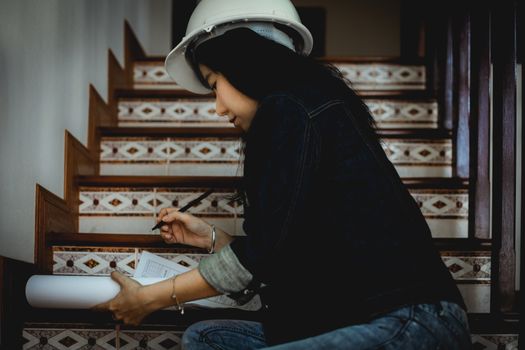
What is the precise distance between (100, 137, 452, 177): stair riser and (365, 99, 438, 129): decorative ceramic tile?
0.97ft

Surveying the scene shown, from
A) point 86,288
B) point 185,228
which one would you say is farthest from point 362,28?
point 86,288

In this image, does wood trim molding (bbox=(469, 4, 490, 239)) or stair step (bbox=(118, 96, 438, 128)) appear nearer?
wood trim molding (bbox=(469, 4, 490, 239))

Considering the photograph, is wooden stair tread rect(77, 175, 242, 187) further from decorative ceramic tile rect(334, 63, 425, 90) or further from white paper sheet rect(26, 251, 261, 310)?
decorative ceramic tile rect(334, 63, 425, 90)

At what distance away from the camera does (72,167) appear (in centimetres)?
217

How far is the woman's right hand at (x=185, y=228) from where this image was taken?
5.25 ft

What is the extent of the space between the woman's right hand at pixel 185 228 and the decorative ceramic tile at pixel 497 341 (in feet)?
2.43

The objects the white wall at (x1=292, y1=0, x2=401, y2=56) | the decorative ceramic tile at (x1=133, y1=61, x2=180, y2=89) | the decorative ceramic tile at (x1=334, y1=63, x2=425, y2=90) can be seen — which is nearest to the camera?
the decorative ceramic tile at (x1=334, y1=63, x2=425, y2=90)

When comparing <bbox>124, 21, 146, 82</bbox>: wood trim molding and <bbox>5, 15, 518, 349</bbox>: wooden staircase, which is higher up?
<bbox>124, 21, 146, 82</bbox>: wood trim molding

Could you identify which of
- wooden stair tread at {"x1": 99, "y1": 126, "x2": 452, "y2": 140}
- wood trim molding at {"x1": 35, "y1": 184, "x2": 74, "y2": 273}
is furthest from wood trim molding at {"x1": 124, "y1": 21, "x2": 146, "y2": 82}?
wood trim molding at {"x1": 35, "y1": 184, "x2": 74, "y2": 273}

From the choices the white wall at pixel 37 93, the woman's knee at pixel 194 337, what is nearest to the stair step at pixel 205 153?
Result: the white wall at pixel 37 93

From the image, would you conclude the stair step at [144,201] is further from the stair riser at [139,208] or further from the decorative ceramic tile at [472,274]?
the decorative ceramic tile at [472,274]

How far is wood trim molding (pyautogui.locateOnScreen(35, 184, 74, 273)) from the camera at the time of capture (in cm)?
184

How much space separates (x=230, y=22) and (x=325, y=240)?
62 centimetres

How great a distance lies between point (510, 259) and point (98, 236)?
1.14 m
